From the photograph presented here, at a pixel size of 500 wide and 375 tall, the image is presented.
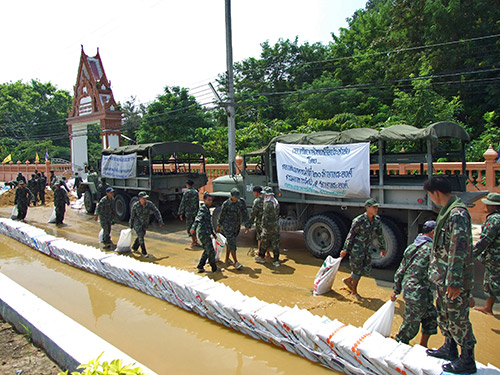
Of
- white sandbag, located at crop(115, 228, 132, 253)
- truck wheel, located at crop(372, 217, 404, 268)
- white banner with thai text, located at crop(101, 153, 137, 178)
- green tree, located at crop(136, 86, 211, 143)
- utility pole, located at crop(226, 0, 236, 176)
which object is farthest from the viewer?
green tree, located at crop(136, 86, 211, 143)

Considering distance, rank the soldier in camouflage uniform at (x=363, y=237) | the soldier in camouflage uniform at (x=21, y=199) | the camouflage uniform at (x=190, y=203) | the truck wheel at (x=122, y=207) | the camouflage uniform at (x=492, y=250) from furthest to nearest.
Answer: the soldier in camouflage uniform at (x=21, y=199) → the truck wheel at (x=122, y=207) → the camouflage uniform at (x=190, y=203) → the soldier in camouflage uniform at (x=363, y=237) → the camouflage uniform at (x=492, y=250)

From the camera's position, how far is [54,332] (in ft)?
11.9

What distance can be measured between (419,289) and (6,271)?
7.53 meters

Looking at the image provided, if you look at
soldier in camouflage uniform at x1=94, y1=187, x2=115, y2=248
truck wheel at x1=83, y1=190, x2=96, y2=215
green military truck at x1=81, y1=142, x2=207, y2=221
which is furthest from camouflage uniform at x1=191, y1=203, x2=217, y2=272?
truck wheel at x1=83, y1=190, x2=96, y2=215

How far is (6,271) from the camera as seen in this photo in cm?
749

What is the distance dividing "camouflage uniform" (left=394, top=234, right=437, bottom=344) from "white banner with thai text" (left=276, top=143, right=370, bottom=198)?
296 cm

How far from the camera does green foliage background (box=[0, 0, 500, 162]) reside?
16.6 meters

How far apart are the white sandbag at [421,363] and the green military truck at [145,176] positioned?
29.2 ft

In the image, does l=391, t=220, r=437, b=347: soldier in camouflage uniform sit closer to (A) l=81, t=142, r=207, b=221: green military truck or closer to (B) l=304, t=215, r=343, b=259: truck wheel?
(B) l=304, t=215, r=343, b=259: truck wheel

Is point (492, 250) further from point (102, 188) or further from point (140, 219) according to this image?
point (102, 188)

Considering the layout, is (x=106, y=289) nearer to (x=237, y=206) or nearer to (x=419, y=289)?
(x=237, y=206)

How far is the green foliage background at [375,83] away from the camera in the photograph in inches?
653

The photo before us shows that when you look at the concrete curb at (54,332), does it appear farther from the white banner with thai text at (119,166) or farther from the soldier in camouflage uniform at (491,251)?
the white banner with thai text at (119,166)

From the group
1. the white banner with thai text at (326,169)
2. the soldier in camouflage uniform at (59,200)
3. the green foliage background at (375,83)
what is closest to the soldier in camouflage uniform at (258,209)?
the white banner with thai text at (326,169)
